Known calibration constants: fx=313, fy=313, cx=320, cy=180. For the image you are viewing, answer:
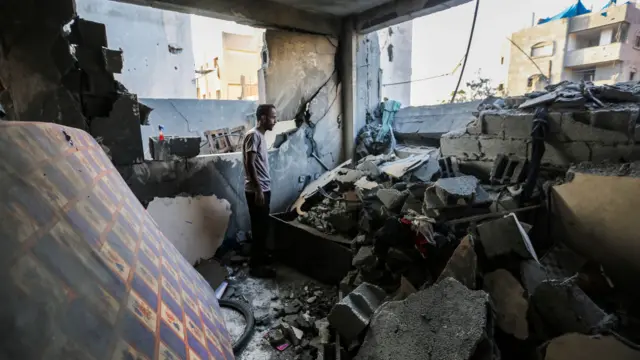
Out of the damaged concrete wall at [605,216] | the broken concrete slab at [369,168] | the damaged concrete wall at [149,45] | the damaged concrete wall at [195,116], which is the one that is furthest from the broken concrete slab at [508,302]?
the damaged concrete wall at [149,45]

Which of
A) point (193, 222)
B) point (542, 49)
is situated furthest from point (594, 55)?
point (193, 222)

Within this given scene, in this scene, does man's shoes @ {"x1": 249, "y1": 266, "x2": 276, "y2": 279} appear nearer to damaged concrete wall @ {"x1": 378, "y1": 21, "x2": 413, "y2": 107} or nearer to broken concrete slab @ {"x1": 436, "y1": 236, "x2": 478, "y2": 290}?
broken concrete slab @ {"x1": 436, "y1": 236, "x2": 478, "y2": 290}

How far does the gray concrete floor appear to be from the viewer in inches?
92.0

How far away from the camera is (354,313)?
202 cm

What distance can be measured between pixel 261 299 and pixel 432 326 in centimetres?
180

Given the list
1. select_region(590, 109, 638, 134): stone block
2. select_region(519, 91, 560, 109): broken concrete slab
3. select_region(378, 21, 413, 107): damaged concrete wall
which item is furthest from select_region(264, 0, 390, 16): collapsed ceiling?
select_region(378, 21, 413, 107): damaged concrete wall

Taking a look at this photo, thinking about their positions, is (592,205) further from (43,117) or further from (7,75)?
(7,75)

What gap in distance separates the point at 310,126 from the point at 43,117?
10.3ft

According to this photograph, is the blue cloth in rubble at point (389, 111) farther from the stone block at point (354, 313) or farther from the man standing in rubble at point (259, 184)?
the stone block at point (354, 313)

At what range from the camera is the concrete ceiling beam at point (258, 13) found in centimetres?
350

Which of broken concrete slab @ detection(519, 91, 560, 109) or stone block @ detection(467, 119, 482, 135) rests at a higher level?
broken concrete slab @ detection(519, 91, 560, 109)

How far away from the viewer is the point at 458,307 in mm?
1734

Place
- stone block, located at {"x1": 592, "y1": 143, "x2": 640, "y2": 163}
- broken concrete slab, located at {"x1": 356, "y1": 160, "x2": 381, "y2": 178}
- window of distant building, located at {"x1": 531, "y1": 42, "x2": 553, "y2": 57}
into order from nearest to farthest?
stone block, located at {"x1": 592, "y1": 143, "x2": 640, "y2": 163} < broken concrete slab, located at {"x1": 356, "y1": 160, "x2": 381, "y2": 178} < window of distant building, located at {"x1": 531, "y1": 42, "x2": 553, "y2": 57}

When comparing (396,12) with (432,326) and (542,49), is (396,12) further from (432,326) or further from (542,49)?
(542,49)
